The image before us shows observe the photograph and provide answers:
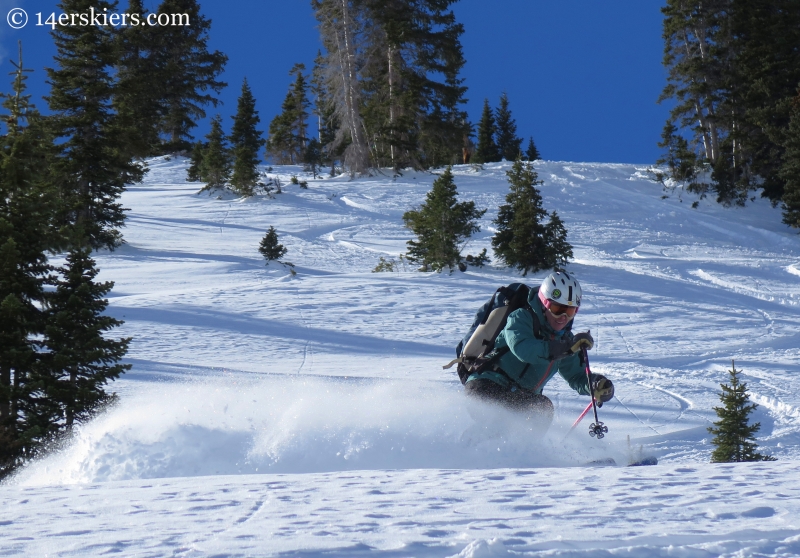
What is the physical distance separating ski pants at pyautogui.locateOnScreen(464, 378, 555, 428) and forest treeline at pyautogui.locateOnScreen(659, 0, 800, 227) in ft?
95.2

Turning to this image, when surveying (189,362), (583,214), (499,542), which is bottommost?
(189,362)

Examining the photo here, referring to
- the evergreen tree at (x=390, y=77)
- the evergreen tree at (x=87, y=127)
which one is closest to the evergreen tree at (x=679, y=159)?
the evergreen tree at (x=390, y=77)

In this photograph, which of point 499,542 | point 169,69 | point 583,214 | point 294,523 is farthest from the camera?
point 169,69

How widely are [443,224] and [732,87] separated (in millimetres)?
21778

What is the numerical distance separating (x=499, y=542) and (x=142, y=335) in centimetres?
1218

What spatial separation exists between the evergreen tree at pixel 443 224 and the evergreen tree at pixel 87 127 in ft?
34.3

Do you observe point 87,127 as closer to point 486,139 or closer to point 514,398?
point 514,398

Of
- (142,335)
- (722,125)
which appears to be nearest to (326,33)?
(722,125)

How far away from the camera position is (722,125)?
35.3m

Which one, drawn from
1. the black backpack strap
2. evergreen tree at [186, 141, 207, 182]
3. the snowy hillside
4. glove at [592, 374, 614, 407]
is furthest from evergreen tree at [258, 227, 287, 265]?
evergreen tree at [186, 141, 207, 182]

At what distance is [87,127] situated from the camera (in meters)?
23.7

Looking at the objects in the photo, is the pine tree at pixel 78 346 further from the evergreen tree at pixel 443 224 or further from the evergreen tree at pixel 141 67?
the evergreen tree at pixel 141 67

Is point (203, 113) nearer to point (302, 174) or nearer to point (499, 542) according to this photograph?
point (302, 174)

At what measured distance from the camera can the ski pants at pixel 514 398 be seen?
20.9 ft
